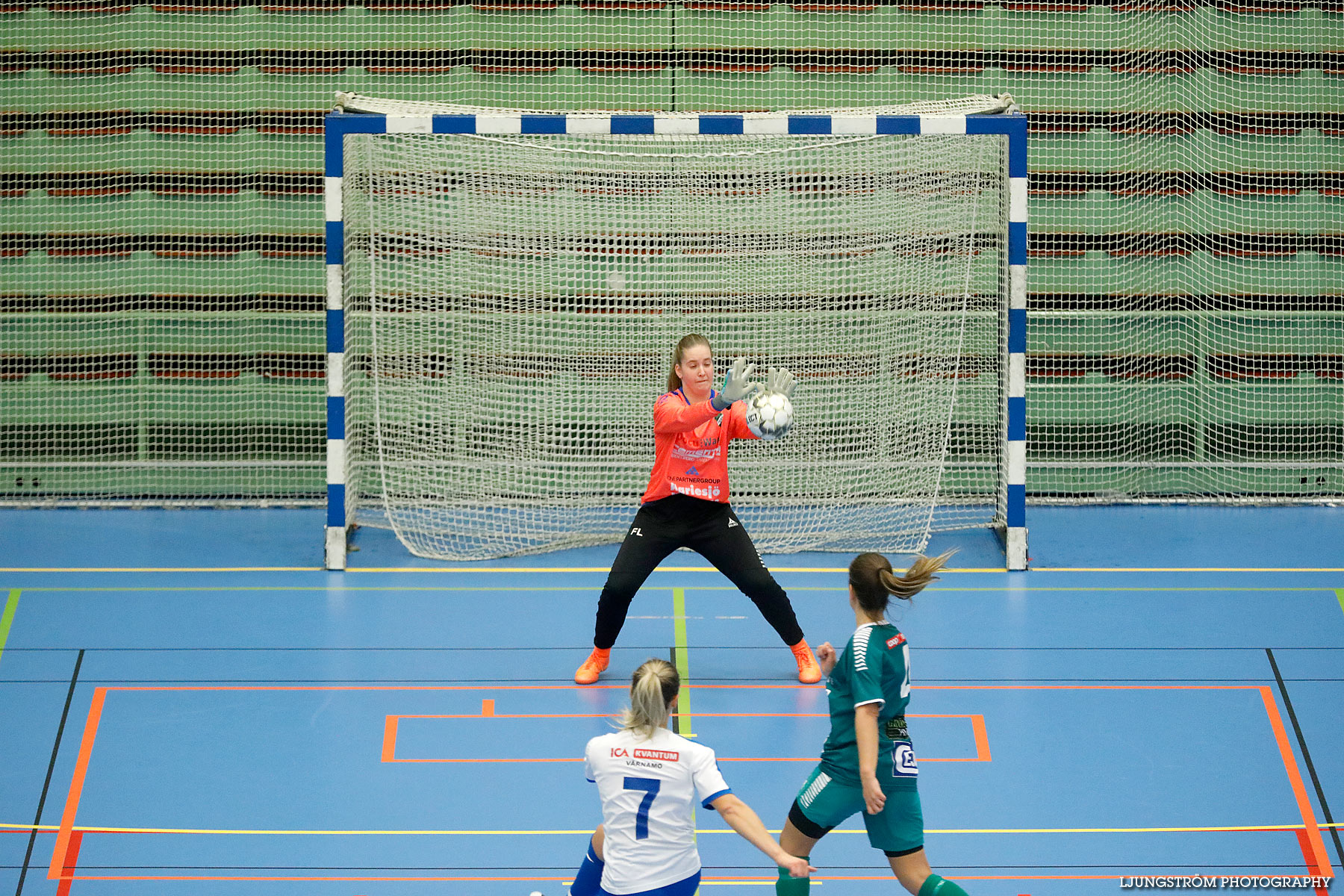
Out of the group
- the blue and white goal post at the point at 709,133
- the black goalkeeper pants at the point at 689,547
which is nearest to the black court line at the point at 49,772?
the blue and white goal post at the point at 709,133

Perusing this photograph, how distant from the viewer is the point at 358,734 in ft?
21.7

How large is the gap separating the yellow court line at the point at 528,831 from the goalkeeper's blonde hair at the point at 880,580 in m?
1.58

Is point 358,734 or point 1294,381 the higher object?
point 1294,381

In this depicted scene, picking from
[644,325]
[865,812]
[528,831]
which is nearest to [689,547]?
[528,831]

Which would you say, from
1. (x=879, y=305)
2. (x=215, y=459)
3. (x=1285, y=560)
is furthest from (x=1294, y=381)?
(x=215, y=459)

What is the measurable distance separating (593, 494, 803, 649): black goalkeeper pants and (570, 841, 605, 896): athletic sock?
2.49m

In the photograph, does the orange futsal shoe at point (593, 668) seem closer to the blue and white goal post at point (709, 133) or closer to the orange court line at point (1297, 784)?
the blue and white goal post at point (709, 133)

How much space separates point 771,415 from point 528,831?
223 cm

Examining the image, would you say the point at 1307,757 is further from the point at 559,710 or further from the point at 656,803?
the point at 656,803

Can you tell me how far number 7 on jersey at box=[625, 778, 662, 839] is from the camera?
410cm

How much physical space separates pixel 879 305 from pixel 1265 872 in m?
5.77

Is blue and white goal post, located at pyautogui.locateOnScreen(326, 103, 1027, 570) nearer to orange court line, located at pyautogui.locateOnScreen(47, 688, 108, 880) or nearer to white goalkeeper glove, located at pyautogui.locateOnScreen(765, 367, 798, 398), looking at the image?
orange court line, located at pyautogui.locateOnScreen(47, 688, 108, 880)

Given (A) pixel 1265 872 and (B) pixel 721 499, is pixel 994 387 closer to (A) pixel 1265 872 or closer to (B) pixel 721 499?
(B) pixel 721 499

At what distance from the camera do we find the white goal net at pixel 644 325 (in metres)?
9.95
